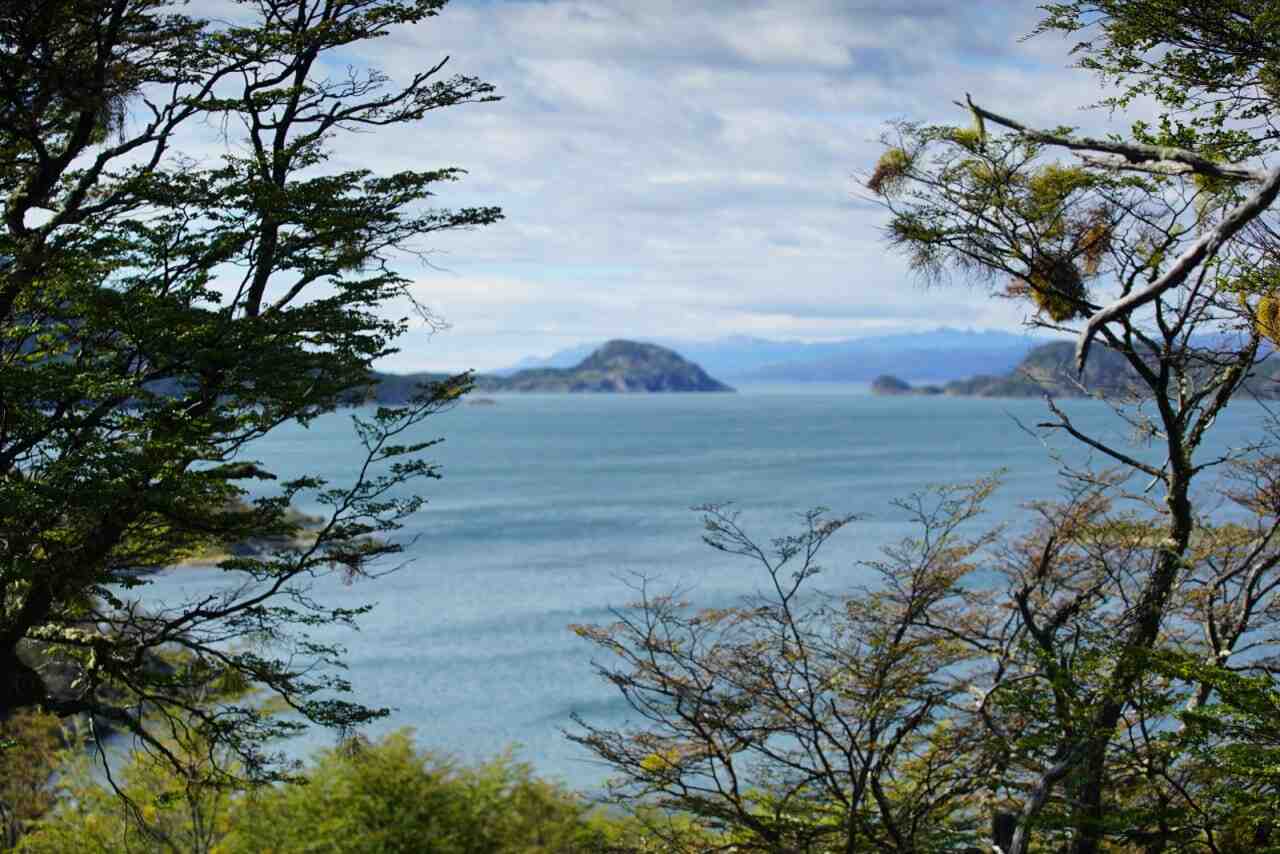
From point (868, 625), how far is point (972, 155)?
12.5ft

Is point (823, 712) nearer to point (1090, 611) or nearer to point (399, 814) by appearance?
point (1090, 611)

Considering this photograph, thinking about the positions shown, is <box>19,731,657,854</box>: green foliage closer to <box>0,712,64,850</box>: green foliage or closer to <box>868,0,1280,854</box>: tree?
<box>0,712,64,850</box>: green foliage

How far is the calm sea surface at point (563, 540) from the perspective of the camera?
1153 inches

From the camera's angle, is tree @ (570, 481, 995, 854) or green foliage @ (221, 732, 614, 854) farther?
green foliage @ (221, 732, 614, 854)

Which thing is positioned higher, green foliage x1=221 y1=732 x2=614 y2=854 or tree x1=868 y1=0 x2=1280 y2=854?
tree x1=868 y1=0 x2=1280 y2=854

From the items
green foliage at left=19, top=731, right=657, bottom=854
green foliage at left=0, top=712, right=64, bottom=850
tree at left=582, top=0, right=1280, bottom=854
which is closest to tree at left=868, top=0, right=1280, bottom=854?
tree at left=582, top=0, right=1280, bottom=854

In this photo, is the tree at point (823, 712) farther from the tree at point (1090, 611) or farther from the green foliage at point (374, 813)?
the green foliage at point (374, 813)

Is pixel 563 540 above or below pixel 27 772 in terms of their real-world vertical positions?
below

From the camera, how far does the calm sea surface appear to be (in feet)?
96.1

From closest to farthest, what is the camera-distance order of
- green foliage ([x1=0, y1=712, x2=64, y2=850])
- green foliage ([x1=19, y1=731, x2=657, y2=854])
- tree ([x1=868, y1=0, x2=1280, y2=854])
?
tree ([x1=868, y1=0, x2=1280, y2=854]) < green foliage ([x1=19, y1=731, x2=657, y2=854]) < green foliage ([x1=0, y1=712, x2=64, y2=850])

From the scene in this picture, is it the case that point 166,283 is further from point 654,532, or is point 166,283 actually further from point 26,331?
point 654,532

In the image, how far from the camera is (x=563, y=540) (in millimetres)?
51188

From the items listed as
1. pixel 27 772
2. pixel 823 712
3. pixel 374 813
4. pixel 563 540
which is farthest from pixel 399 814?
pixel 563 540

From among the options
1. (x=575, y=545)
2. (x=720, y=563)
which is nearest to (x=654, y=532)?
(x=575, y=545)
